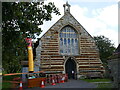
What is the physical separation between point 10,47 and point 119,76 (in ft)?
23.7

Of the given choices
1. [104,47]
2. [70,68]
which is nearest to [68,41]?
[70,68]

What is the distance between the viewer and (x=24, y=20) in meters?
9.84

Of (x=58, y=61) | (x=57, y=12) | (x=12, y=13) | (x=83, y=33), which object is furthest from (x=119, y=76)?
(x=83, y=33)

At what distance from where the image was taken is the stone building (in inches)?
850

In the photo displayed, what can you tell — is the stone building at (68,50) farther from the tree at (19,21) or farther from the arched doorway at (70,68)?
the tree at (19,21)

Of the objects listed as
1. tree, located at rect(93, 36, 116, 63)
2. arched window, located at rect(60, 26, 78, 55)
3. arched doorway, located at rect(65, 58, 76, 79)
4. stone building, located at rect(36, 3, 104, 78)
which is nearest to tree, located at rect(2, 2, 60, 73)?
stone building, located at rect(36, 3, 104, 78)

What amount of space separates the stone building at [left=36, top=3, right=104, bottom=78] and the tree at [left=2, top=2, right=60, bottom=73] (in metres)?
10.1

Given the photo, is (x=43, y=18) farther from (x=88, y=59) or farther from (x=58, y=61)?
(x=88, y=59)

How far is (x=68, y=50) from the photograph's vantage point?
22.6 m

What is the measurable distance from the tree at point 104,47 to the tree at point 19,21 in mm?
22487

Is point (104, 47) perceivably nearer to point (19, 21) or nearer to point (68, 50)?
point (68, 50)

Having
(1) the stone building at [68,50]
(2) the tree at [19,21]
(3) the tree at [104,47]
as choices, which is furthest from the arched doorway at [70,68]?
(2) the tree at [19,21]

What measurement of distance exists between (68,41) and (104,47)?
13.2 m

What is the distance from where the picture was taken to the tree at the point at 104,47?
104 feet
